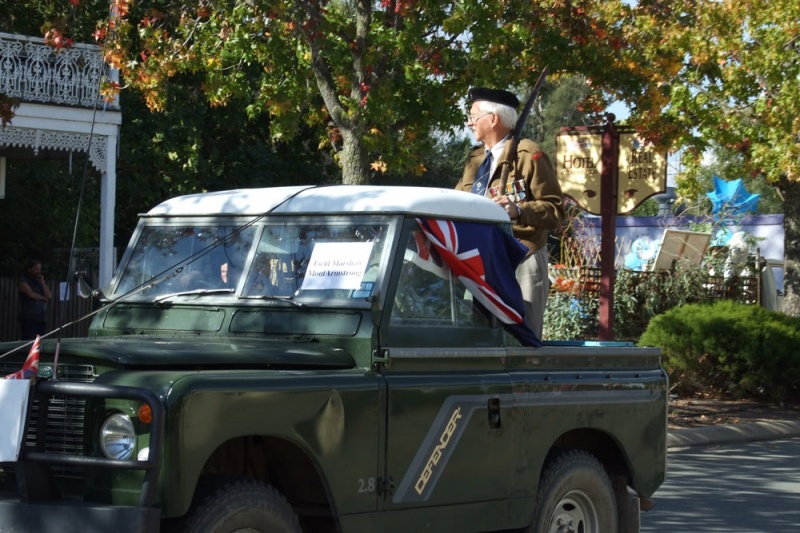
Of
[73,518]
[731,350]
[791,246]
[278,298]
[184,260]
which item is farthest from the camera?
[791,246]

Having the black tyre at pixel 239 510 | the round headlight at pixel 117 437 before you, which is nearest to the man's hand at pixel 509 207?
the black tyre at pixel 239 510

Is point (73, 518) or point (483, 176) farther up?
point (483, 176)

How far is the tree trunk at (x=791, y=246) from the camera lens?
19.8 m

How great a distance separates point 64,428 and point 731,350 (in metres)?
12.7

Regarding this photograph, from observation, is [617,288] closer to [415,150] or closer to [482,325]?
[415,150]

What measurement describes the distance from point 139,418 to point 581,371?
2.70m

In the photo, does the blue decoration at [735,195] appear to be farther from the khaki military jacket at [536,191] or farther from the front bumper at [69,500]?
the front bumper at [69,500]

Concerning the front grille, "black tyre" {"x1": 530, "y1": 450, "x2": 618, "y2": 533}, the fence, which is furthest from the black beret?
the fence

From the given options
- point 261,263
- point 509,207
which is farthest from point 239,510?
point 509,207

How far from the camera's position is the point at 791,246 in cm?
2003

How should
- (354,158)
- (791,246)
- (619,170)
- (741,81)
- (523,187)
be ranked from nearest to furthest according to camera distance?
(523,187) → (354,158) → (619,170) → (741,81) → (791,246)

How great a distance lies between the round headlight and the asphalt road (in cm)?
478

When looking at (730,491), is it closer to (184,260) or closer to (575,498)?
(575,498)

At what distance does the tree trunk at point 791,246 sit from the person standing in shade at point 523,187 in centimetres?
1370
